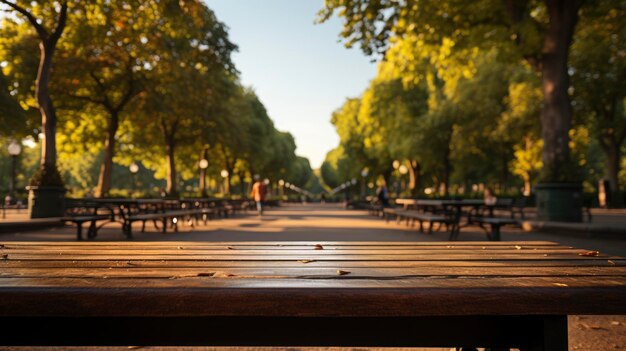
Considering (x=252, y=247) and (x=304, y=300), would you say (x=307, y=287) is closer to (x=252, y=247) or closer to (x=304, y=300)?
(x=304, y=300)

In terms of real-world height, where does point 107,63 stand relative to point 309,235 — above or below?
above

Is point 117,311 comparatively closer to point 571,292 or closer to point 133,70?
point 571,292

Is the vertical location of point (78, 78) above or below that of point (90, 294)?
above

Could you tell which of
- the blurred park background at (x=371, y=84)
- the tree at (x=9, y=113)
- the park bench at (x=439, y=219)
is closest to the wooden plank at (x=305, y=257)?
the park bench at (x=439, y=219)

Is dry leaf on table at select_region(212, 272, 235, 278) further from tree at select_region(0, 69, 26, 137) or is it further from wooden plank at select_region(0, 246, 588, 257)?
tree at select_region(0, 69, 26, 137)

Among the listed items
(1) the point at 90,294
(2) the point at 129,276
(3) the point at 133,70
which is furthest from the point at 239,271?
(3) the point at 133,70

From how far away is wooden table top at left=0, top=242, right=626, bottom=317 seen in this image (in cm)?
144

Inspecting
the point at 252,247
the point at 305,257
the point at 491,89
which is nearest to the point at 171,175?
the point at 491,89

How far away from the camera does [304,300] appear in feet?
4.75

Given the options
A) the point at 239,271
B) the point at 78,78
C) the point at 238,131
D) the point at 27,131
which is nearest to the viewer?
the point at 239,271

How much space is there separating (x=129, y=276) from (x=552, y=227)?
1227 cm

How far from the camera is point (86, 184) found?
77062mm

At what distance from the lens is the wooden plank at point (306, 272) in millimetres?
1696

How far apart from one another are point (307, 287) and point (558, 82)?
13.8 m
